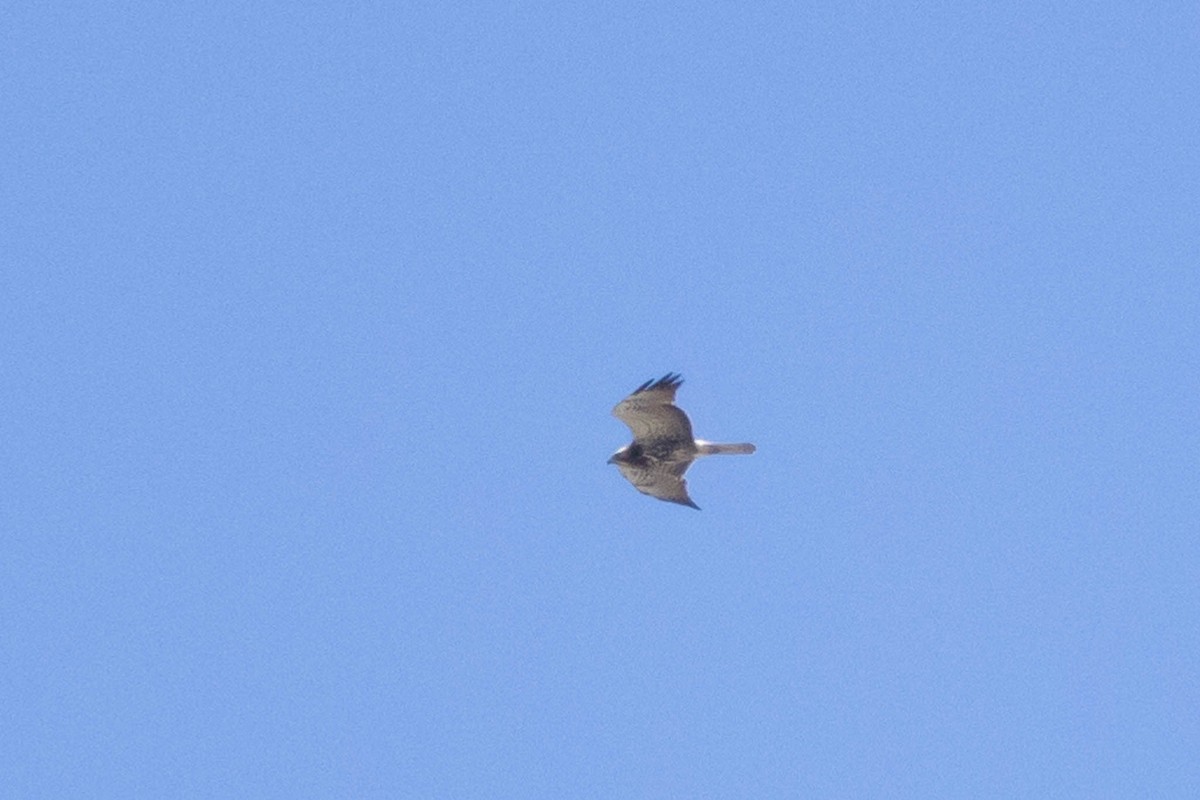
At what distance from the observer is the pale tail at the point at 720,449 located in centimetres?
3988

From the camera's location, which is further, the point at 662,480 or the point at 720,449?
the point at 662,480

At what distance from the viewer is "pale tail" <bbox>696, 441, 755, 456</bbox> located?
131 feet

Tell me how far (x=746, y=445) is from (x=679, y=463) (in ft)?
4.58

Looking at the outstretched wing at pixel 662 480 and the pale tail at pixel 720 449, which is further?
the outstretched wing at pixel 662 480

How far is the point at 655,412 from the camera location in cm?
3962

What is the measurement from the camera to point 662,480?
41000 millimetres

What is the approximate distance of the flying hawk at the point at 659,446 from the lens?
3938 cm

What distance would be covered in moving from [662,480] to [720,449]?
5.00ft

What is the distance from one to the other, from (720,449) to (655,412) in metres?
1.38

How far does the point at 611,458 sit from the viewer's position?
40.9 meters

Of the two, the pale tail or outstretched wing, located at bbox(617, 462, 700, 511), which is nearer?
the pale tail

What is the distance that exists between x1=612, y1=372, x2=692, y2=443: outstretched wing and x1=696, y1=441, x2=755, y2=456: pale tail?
0.32 m

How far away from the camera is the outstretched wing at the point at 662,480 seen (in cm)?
4078

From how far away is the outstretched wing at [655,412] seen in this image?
129ft
